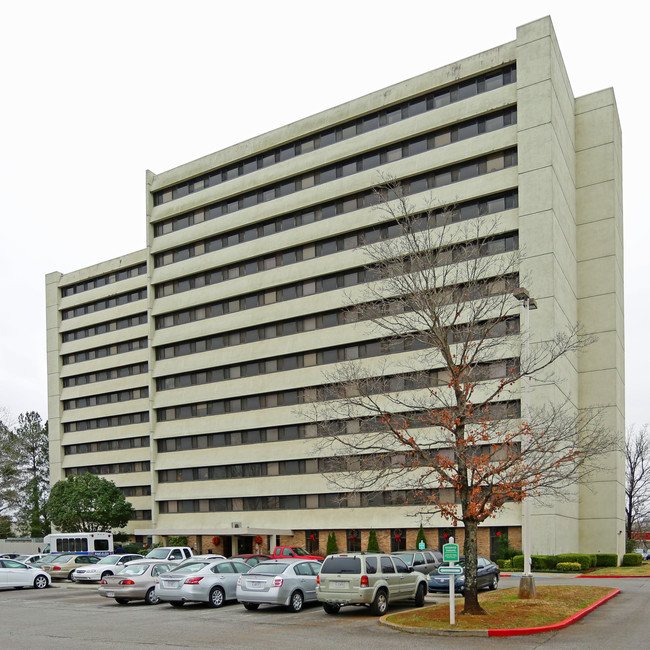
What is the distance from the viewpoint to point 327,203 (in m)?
57.5

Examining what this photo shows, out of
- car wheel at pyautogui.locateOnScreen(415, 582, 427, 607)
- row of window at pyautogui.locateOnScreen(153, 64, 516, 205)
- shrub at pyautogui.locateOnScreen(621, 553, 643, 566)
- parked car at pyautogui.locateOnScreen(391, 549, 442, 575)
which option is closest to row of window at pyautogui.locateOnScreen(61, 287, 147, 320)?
row of window at pyautogui.locateOnScreen(153, 64, 516, 205)

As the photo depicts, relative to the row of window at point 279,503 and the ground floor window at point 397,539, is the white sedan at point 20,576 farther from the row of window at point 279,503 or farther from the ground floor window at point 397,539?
the ground floor window at point 397,539

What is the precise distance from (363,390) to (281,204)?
39.2 metres

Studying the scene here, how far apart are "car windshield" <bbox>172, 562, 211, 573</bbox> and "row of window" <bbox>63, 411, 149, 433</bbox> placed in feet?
160

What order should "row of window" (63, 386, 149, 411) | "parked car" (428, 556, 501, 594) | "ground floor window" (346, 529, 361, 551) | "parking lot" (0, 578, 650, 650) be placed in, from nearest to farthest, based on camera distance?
"parking lot" (0, 578, 650, 650), "parked car" (428, 556, 501, 594), "ground floor window" (346, 529, 361, 551), "row of window" (63, 386, 149, 411)

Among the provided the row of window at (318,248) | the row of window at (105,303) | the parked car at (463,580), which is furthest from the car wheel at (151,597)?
the row of window at (105,303)

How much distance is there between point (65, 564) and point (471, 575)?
2896 cm

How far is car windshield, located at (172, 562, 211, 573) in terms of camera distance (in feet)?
84.3

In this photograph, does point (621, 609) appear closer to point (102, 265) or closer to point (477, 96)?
point (477, 96)

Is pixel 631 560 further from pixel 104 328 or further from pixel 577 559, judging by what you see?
pixel 104 328

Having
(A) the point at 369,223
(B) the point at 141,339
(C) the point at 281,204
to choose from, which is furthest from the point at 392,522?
(B) the point at 141,339

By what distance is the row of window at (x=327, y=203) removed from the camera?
165ft

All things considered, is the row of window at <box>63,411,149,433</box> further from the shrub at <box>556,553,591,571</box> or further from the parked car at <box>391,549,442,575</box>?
the parked car at <box>391,549,442,575</box>

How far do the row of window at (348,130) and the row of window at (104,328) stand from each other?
12756 mm
